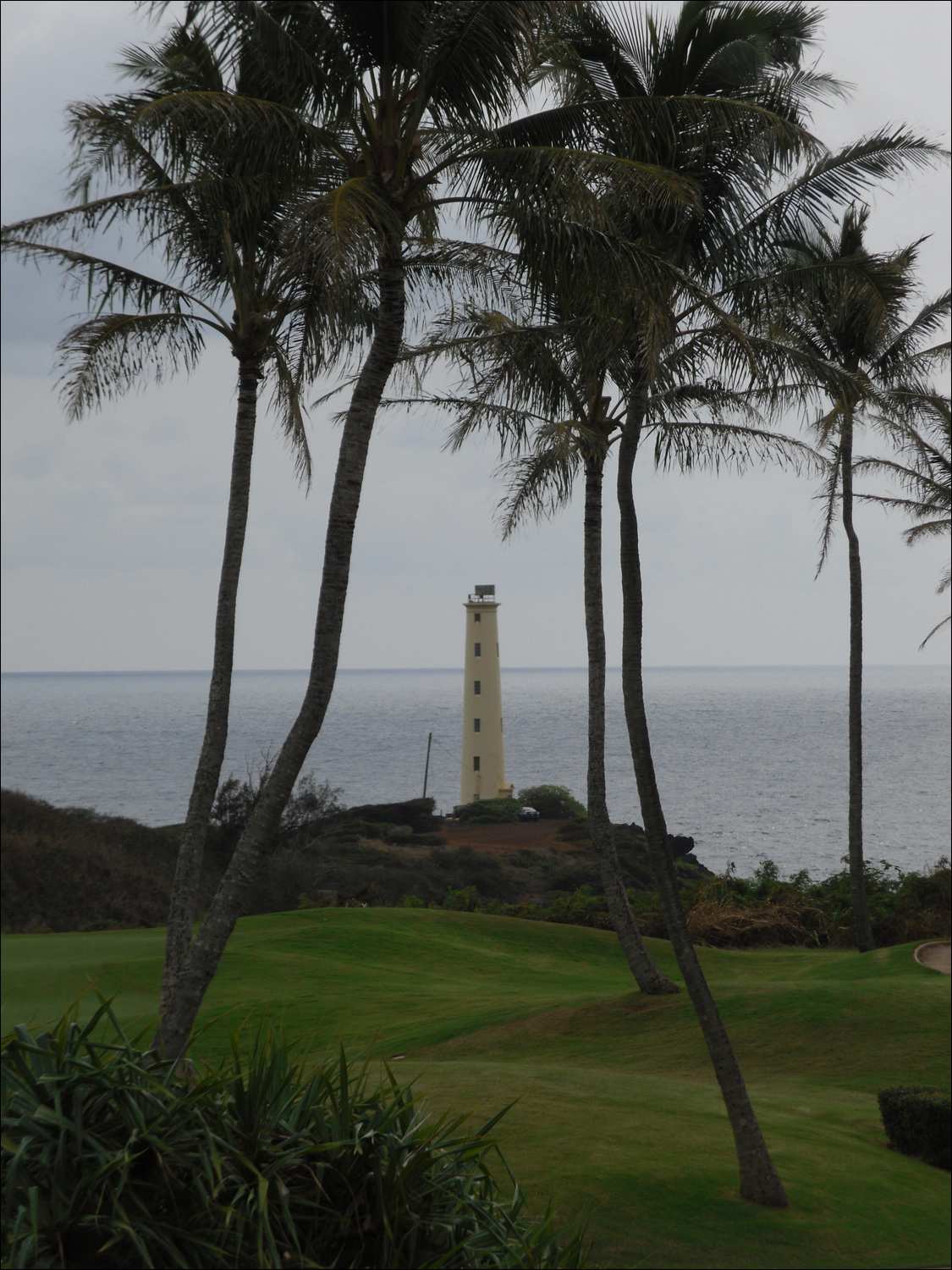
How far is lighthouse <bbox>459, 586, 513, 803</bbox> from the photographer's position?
38906 mm

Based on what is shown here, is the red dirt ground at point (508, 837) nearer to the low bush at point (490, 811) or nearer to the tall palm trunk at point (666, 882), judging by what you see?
the low bush at point (490, 811)

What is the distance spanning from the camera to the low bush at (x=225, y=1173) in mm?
2709

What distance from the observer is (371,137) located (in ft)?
27.1

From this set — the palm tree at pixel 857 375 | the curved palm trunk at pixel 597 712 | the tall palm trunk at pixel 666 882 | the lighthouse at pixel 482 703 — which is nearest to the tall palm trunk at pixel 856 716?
the palm tree at pixel 857 375

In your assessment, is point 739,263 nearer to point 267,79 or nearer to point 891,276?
point 891,276

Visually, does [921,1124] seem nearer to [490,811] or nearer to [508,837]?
[508,837]

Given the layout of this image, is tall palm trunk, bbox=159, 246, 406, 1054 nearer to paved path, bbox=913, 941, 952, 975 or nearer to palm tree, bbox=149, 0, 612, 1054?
palm tree, bbox=149, 0, 612, 1054

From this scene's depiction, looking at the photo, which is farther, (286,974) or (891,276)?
(286,974)

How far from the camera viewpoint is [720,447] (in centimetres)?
1289

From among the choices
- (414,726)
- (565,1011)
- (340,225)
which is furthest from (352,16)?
(414,726)

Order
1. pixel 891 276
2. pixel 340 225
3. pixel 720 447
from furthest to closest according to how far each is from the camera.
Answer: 1. pixel 720 447
2. pixel 891 276
3. pixel 340 225

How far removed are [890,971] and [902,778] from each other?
5798 cm

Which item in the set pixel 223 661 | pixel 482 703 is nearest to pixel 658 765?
pixel 482 703

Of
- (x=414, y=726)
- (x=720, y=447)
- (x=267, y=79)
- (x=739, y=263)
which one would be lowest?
(x=414, y=726)
